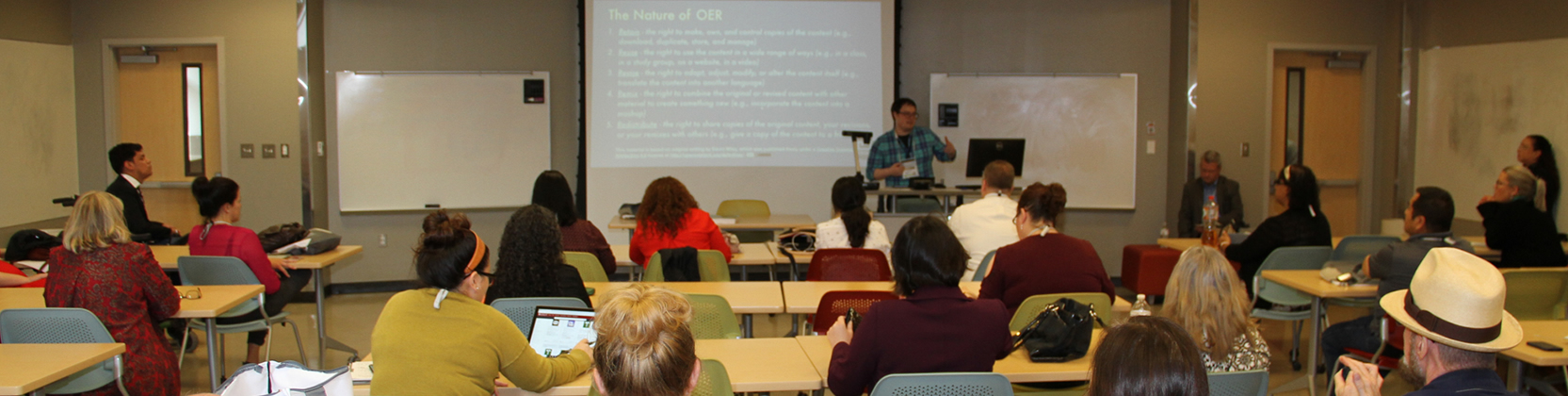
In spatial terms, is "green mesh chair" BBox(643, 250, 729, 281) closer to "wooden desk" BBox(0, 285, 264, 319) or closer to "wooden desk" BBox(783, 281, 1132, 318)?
"wooden desk" BBox(783, 281, 1132, 318)

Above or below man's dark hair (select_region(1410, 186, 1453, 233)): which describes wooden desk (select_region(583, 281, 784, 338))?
below

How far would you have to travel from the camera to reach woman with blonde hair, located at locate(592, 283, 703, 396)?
1749 mm

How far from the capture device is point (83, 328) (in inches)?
119

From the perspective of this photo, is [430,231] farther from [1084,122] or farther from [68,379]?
[1084,122]

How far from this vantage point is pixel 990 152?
643 centimetres

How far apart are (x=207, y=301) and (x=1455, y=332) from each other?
4022 millimetres

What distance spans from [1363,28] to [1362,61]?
0.97 ft

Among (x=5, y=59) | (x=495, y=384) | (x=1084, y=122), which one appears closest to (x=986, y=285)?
(x=495, y=384)

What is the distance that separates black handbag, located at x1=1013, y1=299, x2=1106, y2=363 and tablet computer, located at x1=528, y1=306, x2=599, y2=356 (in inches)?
49.8

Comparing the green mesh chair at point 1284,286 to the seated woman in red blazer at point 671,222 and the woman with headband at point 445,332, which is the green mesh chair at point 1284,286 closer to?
the seated woman in red blazer at point 671,222

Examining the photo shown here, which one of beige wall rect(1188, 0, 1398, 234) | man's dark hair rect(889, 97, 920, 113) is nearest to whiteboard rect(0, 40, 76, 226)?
man's dark hair rect(889, 97, 920, 113)

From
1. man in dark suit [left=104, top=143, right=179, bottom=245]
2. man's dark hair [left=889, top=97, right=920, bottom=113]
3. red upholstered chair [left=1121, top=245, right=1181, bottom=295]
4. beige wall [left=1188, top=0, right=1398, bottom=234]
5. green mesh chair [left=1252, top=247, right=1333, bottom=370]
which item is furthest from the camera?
beige wall [left=1188, top=0, right=1398, bottom=234]

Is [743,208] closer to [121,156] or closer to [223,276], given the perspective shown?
[223,276]

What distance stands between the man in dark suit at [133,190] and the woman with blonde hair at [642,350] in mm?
4745
